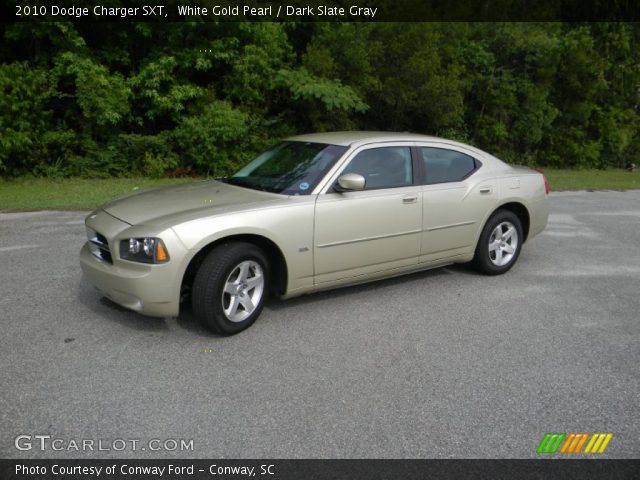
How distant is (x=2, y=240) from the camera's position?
738 cm

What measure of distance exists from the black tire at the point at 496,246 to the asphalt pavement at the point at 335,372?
0.25 meters

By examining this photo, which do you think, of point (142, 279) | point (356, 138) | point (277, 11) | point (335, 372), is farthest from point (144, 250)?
point (277, 11)

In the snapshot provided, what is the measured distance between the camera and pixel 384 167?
530 cm

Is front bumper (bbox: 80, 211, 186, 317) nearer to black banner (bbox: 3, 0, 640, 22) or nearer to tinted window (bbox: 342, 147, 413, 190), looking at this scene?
tinted window (bbox: 342, 147, 413, 190)

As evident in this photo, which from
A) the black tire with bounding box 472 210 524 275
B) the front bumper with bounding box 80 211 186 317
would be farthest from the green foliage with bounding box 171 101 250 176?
the front bumper with bounding box 80 211 186 317

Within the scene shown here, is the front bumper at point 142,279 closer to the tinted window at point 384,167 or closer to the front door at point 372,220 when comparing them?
the front door at point 372,220

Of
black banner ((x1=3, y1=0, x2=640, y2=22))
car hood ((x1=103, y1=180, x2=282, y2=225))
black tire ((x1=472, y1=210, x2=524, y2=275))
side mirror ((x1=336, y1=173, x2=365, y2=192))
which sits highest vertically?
black banner ((x1=3, y1=0, x2=640, y2=22))

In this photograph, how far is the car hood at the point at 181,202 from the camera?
4355 mm

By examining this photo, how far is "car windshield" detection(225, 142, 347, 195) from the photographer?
4.89 metres

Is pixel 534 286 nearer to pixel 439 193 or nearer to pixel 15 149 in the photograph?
pixel 439 193

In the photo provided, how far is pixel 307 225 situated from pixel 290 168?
0.82m

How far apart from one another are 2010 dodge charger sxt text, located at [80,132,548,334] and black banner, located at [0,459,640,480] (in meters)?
1.46

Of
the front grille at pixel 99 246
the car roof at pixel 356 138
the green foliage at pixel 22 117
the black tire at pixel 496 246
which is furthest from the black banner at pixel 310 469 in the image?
the green foliage at pixel 22 117

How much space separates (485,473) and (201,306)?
2286 mm
